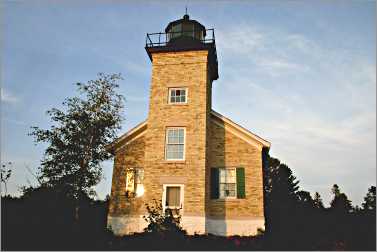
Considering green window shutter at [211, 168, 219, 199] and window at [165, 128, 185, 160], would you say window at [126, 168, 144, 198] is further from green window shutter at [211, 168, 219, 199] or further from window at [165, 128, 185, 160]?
green window shutter at [211, 168, 219, 199]

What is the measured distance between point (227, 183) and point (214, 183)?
68 cm

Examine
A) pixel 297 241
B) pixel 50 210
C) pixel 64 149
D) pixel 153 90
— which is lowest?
pixel 297 241

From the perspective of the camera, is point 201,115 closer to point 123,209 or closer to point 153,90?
point 153,90

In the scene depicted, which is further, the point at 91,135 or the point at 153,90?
the point at 153,90

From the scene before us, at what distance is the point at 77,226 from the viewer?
1531 centimetres

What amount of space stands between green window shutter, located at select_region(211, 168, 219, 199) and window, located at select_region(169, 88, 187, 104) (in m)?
4.11

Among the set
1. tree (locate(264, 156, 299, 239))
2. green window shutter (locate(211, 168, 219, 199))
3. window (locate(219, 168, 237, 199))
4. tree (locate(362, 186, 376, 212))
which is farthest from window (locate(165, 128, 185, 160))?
tree (locate(362, 186, 376, 212))

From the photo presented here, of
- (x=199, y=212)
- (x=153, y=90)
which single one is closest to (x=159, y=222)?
(x=199, y=212)

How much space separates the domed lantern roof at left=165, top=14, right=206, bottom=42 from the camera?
65.3ft

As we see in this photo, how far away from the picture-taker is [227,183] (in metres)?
17.0

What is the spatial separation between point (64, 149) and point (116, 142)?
9.10ft

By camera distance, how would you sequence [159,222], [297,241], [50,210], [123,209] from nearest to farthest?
[297,241]
[159,222]
[50,210]
[123,209]

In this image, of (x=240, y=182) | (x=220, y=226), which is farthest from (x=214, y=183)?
(x=220, y=226)

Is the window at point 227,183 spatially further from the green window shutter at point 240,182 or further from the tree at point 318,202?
the tree at point 318,202
